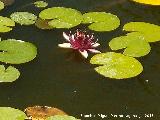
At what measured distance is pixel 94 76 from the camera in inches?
92.1

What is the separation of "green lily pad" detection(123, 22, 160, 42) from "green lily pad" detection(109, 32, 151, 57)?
0.17 ft

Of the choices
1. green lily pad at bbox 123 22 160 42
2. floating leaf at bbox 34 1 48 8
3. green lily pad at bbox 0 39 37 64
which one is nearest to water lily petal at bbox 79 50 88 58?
green lily pad at bbox 0 39 37 64

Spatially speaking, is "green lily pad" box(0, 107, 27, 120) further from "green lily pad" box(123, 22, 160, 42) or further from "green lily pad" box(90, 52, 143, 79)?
"green lily pad" box(123, 22, 160, 42)

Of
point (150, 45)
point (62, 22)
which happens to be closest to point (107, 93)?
point (150, 45)

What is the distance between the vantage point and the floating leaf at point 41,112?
200cm

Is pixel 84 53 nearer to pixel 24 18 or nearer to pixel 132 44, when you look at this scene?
pixel 132 44

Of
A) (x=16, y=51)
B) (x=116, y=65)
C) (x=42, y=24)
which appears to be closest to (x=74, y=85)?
(x=116, y=65)

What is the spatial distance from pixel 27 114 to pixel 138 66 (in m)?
0.72

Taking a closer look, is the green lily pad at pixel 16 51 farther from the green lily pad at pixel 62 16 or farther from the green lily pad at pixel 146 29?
the green lily pad at pixel 146 29

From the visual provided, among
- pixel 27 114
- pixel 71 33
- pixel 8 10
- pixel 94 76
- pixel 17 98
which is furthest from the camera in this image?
pixel 8 10

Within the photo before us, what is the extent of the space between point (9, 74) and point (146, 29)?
3.22 feet

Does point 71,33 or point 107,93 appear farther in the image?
point 71,33

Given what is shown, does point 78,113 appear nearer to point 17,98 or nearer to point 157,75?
point 17,98

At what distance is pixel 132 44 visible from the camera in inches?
101
